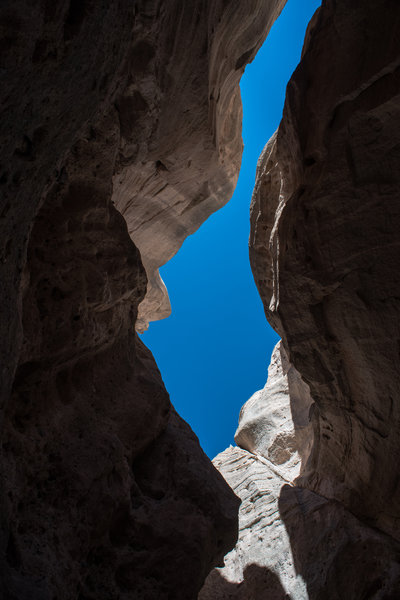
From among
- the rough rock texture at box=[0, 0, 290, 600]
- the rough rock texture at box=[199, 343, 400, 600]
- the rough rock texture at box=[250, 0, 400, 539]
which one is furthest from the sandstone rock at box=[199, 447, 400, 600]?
the rough rock texture at box=[0, 0, 290, 600]

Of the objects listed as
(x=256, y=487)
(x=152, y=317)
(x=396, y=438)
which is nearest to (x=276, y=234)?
(x=396, y=438)

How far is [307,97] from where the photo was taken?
514 cm

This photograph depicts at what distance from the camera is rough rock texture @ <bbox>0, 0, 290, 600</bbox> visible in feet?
7.87

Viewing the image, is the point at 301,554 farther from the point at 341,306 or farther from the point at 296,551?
the point at 341,306

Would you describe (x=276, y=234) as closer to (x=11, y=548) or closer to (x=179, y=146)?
(x=179, y=146)

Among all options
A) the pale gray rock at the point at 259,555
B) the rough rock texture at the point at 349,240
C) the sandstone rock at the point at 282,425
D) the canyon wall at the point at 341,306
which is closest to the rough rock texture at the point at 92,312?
the pale gray rock at the point at 259,555

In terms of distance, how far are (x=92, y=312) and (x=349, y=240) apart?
343 centimetres

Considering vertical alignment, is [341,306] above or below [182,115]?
below

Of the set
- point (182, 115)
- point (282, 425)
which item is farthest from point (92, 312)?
point (282, 425)

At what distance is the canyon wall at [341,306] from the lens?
444cm

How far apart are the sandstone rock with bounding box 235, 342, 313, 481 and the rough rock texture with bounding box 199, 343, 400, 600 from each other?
0.64 metres

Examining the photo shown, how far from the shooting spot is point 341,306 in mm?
4883

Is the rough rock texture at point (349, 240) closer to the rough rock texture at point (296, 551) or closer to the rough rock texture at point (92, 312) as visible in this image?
the rough rock texture at point (296, 551)

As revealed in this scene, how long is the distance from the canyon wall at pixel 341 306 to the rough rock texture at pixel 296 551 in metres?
0.02
